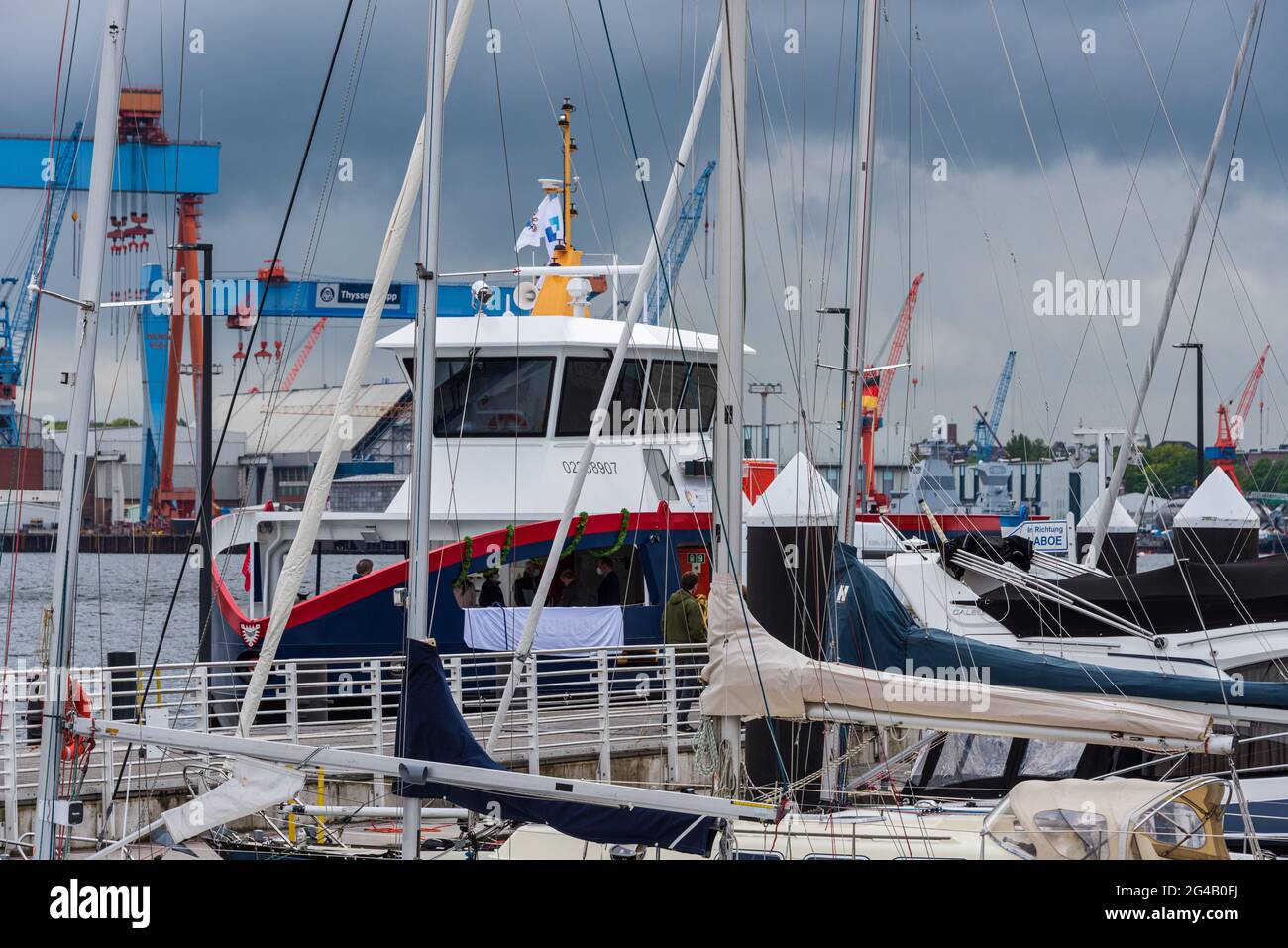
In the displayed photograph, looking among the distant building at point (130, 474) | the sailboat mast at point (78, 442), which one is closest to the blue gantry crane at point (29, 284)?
the sailboat mast at point (78, 442)

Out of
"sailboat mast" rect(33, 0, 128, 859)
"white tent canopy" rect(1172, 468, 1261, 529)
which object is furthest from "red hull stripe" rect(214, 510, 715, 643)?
"white tent canopy" rect(1172, 468, 1261, 529)

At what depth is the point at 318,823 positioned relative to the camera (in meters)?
10.9

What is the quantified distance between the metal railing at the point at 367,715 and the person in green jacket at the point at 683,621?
1.28 ft

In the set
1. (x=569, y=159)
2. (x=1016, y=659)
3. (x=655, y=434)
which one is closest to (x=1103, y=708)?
(x=1016, y=659)

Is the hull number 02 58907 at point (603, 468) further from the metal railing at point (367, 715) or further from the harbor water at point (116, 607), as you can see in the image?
the harbor water at point (116, 607)

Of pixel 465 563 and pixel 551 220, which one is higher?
pixel 551 220

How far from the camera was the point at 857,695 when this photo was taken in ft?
34.0

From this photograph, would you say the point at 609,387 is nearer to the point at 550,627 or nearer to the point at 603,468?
the point at 550,627

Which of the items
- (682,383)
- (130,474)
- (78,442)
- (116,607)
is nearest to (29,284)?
(78,442)

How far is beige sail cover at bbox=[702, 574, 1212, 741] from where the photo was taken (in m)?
9.98

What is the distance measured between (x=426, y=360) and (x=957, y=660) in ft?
17.4

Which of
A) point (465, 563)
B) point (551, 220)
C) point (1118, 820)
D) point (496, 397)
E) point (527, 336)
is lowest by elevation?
point (1118, 820)

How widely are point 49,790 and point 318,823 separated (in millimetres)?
2140

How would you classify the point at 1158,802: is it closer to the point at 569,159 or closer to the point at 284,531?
the point at 284,531
